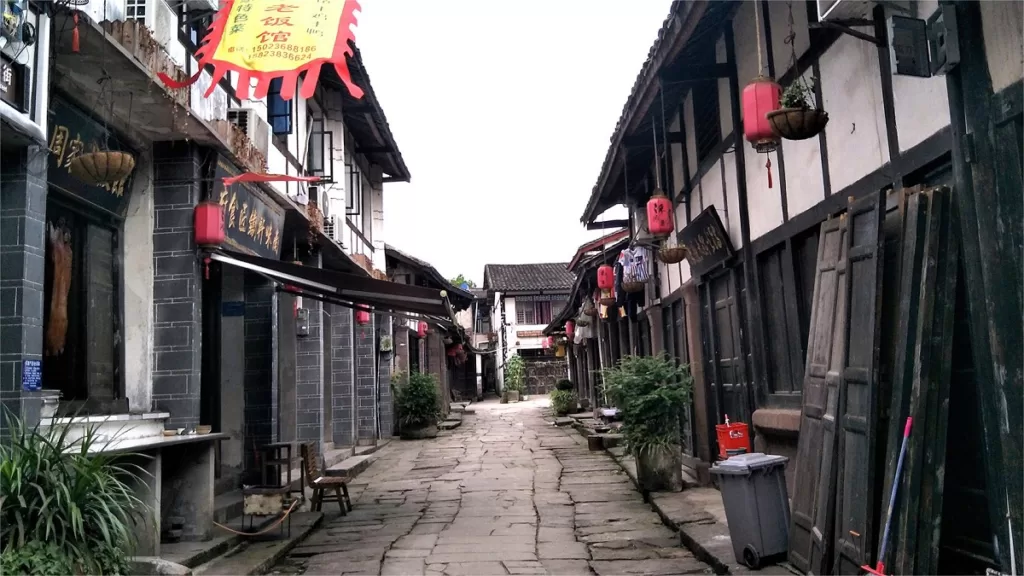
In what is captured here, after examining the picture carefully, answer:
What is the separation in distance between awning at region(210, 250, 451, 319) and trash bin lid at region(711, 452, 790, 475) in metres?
5.29

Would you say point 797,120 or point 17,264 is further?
point 797,120

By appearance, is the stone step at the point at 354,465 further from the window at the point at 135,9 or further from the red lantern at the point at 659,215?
the window at the point at 135,9

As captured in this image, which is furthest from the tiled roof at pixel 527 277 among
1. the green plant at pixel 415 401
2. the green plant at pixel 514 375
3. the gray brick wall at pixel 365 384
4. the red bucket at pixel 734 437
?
the red bucket at pixel 734 437

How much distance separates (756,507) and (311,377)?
1039 centimetres

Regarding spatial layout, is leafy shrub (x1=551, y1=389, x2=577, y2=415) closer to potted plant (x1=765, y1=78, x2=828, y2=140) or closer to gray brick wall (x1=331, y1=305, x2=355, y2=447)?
gray brick wall (x1=331, y1=305, x2=355, y2=447)

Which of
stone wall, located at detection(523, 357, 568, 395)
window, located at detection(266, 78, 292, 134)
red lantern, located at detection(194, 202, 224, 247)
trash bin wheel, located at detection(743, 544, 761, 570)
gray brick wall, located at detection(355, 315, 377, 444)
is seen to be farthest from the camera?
stone wall, located at detection(523, 357, 568, 395)

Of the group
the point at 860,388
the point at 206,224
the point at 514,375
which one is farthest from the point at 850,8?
the point at 514,375

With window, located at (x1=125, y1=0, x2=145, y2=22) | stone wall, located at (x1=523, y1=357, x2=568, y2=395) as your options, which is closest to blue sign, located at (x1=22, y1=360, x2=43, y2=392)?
A: window, located at (x1=125, y1=0, x2=145, y2=22)

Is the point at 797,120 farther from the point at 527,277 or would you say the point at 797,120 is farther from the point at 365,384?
the point at 527,277

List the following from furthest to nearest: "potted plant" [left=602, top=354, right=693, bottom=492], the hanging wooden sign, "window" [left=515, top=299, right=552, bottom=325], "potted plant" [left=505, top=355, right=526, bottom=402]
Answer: "window" [left=515, top=299, right=552, bottom=325] → "potted plant" [left=505, top=355, right=526, bottom=402] → "potted plant" [left=602, top=354, right=693, bottom=492] → the hanging wooden sign

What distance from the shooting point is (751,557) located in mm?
6012

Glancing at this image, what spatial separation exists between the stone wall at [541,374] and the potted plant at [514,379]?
6.86 ft

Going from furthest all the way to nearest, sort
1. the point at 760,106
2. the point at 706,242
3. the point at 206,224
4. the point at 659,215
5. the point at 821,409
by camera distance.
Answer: the point at 659,215
the point at 706,242
the point at 206,224
the point at 760,106
the point at 821,409

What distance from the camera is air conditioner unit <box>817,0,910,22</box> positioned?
16.0ft
